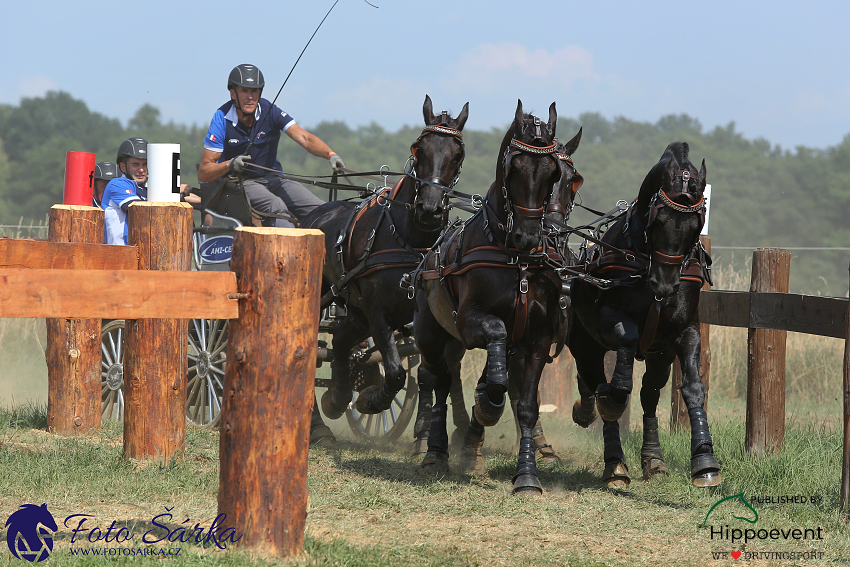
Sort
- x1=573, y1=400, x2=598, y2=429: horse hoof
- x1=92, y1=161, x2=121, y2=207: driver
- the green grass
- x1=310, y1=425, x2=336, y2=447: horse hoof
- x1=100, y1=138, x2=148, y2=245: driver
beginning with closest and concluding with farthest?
the green grass
x1=573, y1=400, x2=598, y2=429: horse hoof
x1=310, y1=425, x2=336, y2=447: horse hoof
x1=100, y1=138, x2=148, y2=245: driver
x1=92, y1=161, x2=121, y2=207: driver

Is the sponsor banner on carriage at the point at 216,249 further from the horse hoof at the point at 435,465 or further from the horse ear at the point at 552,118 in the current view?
the horse ear at the point at 552,118

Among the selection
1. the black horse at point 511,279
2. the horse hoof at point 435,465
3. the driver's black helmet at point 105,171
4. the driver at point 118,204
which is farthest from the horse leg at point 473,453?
the driver's black helmet at point 105,171

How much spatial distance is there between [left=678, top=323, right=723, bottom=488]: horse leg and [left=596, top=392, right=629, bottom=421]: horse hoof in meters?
0.43

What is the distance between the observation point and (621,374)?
18.1ft

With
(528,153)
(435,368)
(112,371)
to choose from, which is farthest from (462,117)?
(112,371)

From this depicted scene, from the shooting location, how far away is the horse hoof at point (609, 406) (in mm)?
5613

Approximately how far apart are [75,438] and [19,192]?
1903 inches

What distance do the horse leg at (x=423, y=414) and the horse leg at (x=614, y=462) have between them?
150 cm

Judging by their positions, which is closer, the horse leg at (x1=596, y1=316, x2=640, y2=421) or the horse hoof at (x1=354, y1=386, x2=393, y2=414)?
the horse leg at (x1=596, y1=316, x2=640, y2=421)

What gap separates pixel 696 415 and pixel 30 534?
3628mm

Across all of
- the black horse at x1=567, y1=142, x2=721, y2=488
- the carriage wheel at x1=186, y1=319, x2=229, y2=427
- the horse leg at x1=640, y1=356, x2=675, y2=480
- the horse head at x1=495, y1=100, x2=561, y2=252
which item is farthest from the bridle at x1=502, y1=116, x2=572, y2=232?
the carriage wheel at x1=186, y1=319, x2=229, y2=427

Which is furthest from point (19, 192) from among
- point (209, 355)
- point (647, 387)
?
point (647, 387)

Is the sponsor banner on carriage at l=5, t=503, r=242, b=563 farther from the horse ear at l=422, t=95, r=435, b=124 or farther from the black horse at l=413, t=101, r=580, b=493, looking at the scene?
the horse ear at l=422, t=95, r=435, b=124

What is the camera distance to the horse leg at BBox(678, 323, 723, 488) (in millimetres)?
5125
